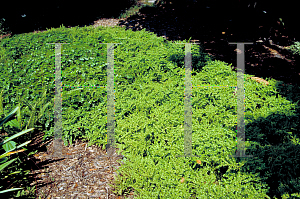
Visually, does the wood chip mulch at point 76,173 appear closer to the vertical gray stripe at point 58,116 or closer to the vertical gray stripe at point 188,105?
the vertical gray stripe at point 58,116

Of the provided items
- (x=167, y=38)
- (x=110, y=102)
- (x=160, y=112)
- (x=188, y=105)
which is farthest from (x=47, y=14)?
(x=188, y=105)

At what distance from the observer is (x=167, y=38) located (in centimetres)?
767

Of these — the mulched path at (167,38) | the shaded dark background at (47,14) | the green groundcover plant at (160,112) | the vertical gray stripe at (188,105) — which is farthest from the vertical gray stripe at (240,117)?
the shaded dark background at (47,14)

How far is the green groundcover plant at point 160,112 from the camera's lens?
250cm

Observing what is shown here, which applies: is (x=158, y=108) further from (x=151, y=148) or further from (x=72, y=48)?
(x=72, y=48)

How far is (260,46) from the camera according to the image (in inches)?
284

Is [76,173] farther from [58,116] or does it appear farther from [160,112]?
[160,112]

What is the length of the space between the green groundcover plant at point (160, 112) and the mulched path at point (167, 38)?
0.27m

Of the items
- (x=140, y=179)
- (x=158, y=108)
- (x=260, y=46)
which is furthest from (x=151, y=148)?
(x=260, y=46)

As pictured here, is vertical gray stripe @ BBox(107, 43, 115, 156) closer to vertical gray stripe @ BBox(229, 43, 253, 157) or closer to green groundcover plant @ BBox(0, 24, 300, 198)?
green groundcover plant @ BBox(0, 24, 300, 198)

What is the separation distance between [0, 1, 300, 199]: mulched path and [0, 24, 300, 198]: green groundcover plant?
27 centimetres

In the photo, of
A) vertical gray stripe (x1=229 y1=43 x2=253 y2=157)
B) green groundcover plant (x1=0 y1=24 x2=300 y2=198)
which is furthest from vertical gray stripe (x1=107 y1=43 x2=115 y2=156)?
vertical gray stripe (x1=229 y1=43 x2=253 y2=157)

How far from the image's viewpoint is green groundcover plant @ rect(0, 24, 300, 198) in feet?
8.21

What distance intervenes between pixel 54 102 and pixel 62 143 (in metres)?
0.83
